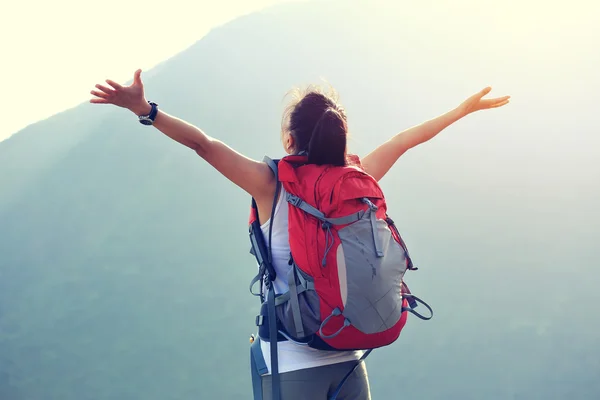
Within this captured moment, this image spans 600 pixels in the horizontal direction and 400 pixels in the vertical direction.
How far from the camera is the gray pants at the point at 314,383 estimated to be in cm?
124

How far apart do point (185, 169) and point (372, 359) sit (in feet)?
7.40

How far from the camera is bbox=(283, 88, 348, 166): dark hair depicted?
50.0 inches

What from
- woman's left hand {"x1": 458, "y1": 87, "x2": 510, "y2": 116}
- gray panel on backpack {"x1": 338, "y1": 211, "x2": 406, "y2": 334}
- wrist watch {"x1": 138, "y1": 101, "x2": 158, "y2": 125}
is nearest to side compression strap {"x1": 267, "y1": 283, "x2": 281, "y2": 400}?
gray panel on backpack {"x1": 338, "y1": 211, "x2": 406, "y2": 334}

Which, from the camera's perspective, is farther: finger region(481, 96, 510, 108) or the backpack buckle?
finger region(481, 96, 510, 108)

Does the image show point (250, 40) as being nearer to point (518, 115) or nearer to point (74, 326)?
point (518, 115)

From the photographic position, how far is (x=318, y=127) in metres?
1.27

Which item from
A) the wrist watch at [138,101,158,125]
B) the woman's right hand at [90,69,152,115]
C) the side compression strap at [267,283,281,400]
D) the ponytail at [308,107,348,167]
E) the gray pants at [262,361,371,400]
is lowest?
the gray pants at [262,361,371,400]

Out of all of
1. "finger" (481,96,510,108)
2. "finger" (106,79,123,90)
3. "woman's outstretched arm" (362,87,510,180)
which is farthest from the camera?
"finger" (481,96,510,108)

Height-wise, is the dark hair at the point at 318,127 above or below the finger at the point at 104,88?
below

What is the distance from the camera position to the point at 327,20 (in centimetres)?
598

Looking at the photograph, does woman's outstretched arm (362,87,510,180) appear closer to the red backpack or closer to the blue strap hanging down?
the red backpack

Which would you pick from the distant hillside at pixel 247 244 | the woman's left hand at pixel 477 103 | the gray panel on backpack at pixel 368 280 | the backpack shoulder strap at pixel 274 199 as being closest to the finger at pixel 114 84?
the backpack shoulder strap at pixel 274 199

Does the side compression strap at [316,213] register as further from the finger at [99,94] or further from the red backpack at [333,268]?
the finger at [99,94]

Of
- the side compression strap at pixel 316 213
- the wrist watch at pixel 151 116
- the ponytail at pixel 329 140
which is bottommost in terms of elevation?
the side compression strap at pixel 316 213
